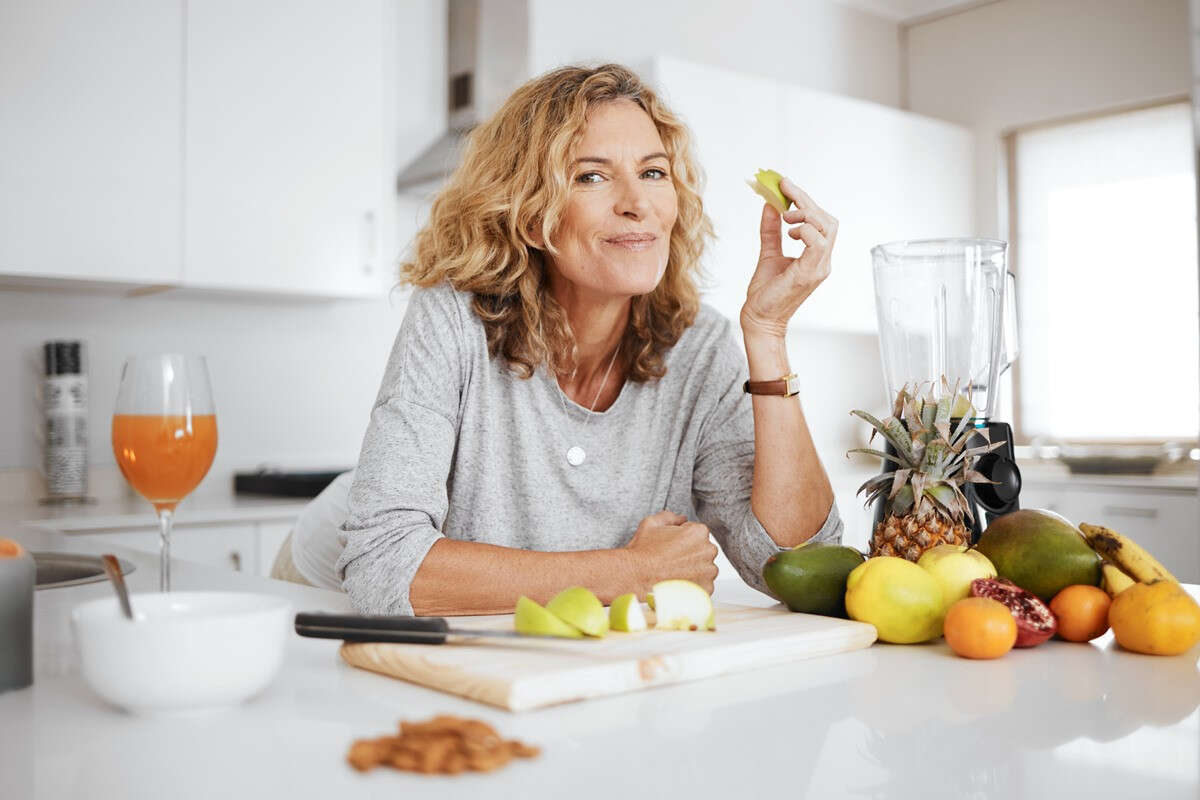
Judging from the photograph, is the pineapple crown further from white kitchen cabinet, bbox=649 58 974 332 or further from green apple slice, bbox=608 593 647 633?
white kitchen cabinet, bbox=649 58 974 332

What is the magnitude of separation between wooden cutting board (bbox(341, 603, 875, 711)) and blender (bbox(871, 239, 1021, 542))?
0.45 m

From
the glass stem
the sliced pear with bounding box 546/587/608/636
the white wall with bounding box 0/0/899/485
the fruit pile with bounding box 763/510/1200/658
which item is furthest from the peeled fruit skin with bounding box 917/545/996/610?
the white wall with bounding box 0/0/899/485

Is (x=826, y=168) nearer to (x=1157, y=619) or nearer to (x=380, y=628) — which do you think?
(x=1157, y=619)

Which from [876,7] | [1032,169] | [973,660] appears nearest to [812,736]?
[973,660]

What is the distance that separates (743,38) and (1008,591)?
A: 3.85 m

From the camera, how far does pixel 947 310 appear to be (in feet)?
4.40

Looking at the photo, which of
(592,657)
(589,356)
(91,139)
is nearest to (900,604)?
(592,657)

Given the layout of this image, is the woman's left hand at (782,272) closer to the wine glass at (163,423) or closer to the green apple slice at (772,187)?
the green apple slice at (772,187)

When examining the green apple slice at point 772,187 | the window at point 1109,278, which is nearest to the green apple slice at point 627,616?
the green apple slice at point 772,187

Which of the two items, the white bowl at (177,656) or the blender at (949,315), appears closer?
the white bowl at (177,656)

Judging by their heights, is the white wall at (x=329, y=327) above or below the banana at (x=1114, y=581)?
above

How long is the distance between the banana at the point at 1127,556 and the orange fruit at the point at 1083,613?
4 centimetres

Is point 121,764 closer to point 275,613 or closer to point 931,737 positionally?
point 275,613

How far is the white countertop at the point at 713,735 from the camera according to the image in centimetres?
60
